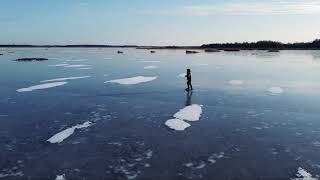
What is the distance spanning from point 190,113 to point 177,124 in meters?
2.26

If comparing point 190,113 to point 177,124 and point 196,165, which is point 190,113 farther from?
point 196,165

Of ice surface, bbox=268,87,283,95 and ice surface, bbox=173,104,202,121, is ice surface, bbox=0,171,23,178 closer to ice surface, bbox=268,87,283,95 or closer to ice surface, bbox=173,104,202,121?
ice surface, bbox=173,104,202,121

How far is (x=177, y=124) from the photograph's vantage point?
48.9ft

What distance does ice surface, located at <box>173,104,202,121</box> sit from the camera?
1608 centimetres

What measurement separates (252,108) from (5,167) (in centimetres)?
1202

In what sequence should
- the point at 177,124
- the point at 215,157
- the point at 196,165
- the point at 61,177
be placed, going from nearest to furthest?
1. the point at 61,177
2. the point at 196,165
3. the point at 215,157
4. the point at 177,124

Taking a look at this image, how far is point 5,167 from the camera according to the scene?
9.86 metres

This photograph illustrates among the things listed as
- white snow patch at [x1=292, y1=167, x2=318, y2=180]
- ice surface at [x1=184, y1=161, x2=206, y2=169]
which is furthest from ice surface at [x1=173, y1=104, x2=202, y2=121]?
white snow patch at [x1=292, y1=167, x2=318, y2=180]

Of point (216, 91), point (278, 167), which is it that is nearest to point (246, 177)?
point (278, 167)

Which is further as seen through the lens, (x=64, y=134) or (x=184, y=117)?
(x=184, y=117)

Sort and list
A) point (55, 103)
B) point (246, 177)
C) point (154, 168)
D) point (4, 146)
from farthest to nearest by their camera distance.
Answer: point (55, 103), point (4, 146), point (154, 168), point (246, 177)

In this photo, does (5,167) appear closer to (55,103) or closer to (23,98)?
(55,103)

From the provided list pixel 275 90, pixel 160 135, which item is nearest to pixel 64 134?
pixel 160 135

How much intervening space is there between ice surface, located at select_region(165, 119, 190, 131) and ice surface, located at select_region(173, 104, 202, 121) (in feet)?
2.15
